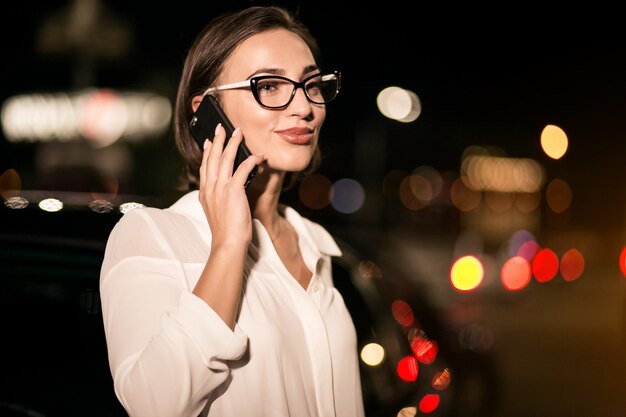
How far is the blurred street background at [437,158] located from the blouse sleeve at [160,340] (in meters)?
1.23

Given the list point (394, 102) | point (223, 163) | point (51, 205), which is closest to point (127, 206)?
point (51, 205)

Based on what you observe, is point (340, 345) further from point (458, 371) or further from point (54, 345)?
point (458, 371)

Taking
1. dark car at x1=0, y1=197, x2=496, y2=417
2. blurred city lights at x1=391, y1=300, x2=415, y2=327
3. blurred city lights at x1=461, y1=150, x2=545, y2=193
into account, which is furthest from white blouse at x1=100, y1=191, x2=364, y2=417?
blurred city lights at x1=461, y1=150, x2=545, y2=193

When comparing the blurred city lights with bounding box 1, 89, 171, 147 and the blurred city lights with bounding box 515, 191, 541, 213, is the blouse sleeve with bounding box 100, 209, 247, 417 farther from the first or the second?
the blurred city lights with bounding box 515, 191, 541, 213

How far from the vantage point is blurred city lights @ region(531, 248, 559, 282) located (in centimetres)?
1406

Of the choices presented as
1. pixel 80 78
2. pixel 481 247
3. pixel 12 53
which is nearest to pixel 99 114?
pixel 80 78

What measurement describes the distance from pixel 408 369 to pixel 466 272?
582 cm

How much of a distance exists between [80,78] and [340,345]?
20.8m

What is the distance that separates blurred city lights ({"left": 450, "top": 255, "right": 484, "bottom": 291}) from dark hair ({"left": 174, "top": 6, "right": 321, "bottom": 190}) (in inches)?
273

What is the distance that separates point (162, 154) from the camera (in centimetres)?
3375

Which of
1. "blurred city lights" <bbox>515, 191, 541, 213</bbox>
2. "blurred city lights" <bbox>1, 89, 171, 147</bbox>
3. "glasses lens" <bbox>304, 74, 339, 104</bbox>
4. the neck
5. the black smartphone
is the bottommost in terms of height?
"blurred city lights" <bbox>515, 191, 541, 213</bbox>

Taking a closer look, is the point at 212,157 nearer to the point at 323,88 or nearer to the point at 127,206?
the point at 323,88

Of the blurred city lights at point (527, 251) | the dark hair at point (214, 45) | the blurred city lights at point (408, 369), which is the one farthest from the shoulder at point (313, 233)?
the blurred city lights at point (527, 251)

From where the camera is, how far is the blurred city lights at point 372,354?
10.6 feet
